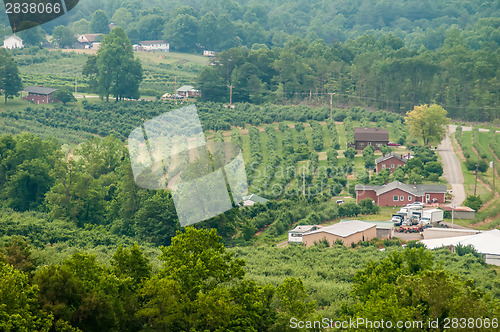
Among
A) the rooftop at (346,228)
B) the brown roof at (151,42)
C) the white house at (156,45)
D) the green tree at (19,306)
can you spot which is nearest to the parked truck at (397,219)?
the rooftop at (346,228)

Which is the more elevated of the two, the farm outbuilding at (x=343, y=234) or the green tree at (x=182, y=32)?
the green tree at (x=182, y=32)

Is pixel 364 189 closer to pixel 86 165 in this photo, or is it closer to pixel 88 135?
pixel 86 165

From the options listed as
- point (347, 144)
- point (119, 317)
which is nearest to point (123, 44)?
point (347, 144)

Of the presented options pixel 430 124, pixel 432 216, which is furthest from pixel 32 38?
pixel 432 216

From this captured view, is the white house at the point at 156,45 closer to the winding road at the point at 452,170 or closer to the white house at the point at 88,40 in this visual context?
the white house at the point at 88,40

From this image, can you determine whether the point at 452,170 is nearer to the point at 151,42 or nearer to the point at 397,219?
the point at 397,219

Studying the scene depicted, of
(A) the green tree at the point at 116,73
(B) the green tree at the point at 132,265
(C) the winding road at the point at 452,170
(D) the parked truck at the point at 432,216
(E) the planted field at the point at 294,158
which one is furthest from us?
(A) the green tree at the point at 116,73
